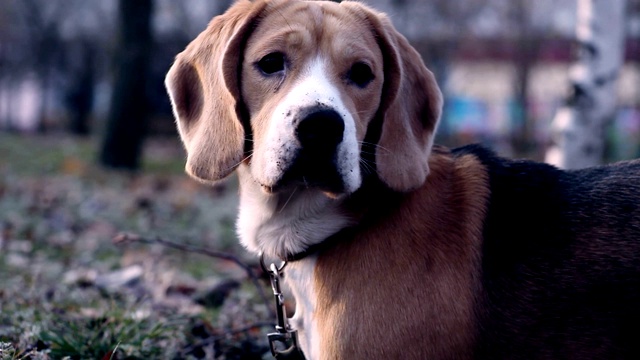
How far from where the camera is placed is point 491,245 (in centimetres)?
317

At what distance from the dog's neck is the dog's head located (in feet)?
0.51

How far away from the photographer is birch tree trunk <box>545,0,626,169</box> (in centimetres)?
768

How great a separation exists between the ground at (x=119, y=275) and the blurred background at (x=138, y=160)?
0.02 metres

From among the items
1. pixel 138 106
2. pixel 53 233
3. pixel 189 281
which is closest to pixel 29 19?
pixel 138 106

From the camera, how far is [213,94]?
133 inches

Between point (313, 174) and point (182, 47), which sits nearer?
point (313, 174)

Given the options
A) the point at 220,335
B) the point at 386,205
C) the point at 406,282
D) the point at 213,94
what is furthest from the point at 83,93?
the point at 406,282

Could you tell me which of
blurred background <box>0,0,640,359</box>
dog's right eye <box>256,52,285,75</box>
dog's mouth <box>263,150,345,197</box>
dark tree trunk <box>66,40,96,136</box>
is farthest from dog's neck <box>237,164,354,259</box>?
dark tree trunk <box>66,40,96,136</box>

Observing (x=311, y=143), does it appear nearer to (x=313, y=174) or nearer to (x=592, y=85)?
(x=313, y=174)

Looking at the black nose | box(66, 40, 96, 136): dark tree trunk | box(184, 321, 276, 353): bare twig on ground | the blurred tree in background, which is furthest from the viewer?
box(66, 40, 96, 136): dark tree trunk

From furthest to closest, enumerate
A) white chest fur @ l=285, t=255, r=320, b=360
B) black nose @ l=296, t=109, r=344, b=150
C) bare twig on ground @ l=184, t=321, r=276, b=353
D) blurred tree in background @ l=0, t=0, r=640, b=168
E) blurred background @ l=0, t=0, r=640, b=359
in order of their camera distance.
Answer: blurred tree in background @ l=0, t=0, r=640, b=168, blurred background @ l=0, t=0, r=640, b=359, bare twig on ground @ l=184, t=321, r=276, b=353, white chest fur @ l=285, t=255, r=320, b=360, black nose @ l=296, t=109, r=344, b=150

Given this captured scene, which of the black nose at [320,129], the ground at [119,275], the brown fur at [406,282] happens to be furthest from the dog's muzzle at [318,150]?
the ground at [119,275]

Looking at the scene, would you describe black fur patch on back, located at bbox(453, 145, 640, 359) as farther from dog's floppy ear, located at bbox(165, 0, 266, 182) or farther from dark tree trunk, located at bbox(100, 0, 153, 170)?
dark tree trunk, located at bbox(100, 0, 153, 170)

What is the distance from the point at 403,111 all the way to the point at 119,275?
122 inches
